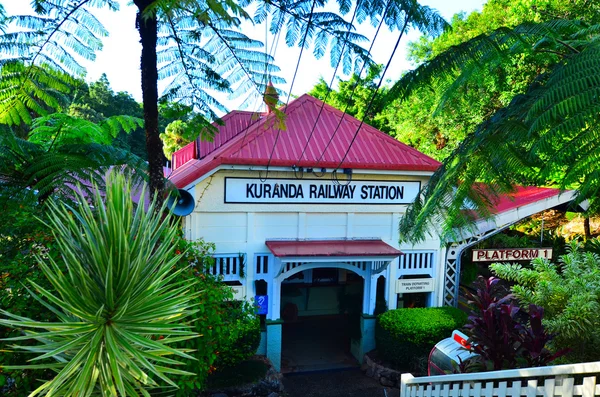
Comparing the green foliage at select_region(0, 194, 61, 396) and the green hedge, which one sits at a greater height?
the green foliage at select_region(0, 194, 61, 396)

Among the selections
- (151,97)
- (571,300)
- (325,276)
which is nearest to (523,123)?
(571,300)

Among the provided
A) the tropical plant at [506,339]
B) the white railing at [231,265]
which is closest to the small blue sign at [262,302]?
the white railing at [231,265]

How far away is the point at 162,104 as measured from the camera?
5.41m

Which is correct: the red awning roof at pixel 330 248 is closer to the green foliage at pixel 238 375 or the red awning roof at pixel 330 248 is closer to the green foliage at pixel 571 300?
the green foliage at pixel 238 375

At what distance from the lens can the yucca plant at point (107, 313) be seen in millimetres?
3049

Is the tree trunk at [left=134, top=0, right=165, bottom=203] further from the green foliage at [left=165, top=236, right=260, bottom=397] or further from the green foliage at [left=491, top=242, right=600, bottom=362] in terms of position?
the green foliage at [left=491, top=242, right=600, bottom=362]

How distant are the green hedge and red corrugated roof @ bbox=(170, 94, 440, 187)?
329cm

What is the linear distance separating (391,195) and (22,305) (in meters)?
7.63

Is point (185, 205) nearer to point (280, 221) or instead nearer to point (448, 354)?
point (280, 221)

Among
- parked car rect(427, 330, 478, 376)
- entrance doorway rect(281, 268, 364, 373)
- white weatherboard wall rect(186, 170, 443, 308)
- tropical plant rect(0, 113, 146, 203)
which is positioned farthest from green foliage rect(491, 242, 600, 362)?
tropical plant rect(0, 113, 146, 203)

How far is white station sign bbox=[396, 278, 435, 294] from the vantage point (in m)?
10.2

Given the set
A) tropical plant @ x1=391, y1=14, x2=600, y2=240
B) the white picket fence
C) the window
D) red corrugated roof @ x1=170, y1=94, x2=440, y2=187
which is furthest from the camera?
the window

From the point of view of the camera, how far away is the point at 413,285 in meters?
10.2

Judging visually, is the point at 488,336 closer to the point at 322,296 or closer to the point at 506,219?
the point at 506,219
